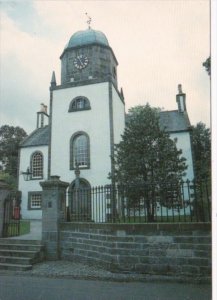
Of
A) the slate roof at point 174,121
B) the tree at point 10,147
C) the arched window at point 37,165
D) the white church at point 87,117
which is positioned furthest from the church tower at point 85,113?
the tree at point 10,147

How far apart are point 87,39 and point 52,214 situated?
17.5 metres

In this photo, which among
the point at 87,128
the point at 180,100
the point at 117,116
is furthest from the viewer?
the point at 180,100

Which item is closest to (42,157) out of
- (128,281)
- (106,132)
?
(106,132)

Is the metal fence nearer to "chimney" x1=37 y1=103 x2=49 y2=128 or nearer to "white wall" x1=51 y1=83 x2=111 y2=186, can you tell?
"white wall" x1=51 y1=83 x2=111 y2=186

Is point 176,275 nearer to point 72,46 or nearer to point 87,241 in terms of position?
point 87,241

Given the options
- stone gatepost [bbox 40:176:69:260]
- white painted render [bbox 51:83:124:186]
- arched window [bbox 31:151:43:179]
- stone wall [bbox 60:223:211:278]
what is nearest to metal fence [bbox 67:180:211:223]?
stone gatepost [bbox 40:176:69:260]

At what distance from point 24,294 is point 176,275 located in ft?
10.6

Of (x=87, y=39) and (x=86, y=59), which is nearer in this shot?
(x=86, y=59)

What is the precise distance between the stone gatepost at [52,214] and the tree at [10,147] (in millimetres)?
31825

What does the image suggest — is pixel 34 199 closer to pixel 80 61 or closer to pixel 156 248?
pixel 80 61

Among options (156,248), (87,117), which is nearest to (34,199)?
(87,117)

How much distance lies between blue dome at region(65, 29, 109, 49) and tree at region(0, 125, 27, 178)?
68.4 feet

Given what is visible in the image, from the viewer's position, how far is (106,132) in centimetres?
1997

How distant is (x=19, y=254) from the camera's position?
8.42 metres
